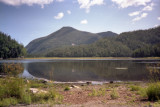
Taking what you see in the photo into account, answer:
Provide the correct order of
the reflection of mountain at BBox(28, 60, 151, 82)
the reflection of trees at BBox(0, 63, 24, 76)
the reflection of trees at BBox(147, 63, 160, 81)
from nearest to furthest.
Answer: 1. the reflection of trees at BBox(147, 63, 160, 81)
2. the reflection of trees at BBox(0, 63, 24, 76)
3. the reflection of mountain at BBox(28, 60, 151, 82)

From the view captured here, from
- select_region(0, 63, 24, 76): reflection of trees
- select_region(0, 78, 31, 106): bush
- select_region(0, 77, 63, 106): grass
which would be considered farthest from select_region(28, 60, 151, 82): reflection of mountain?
select_region(0, 78, 31, 106): bush

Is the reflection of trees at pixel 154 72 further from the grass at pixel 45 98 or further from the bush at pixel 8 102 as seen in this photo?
the bush at pixel 8 102

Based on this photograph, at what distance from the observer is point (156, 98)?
869 centimetres

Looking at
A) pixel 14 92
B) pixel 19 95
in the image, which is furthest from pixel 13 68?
pixel 19 95

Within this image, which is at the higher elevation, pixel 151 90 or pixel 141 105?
pixel 151 90

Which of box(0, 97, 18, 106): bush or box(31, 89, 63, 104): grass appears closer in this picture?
box(0, 97, 18, 106): bush

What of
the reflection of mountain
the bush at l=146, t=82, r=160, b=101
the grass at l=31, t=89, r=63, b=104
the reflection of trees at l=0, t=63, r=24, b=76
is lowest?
the reflection of mountain

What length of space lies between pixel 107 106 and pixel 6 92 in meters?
6.22

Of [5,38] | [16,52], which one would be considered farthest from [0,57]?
[5,38]

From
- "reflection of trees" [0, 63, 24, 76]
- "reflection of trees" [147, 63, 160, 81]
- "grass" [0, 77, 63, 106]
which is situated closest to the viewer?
"grass" [0, 77, 63, 106]

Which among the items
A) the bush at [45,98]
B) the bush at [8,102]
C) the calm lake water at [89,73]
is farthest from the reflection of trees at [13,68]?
the bush at [45,98]

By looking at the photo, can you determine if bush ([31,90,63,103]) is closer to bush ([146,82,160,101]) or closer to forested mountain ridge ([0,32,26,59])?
bush ([146,82,160,101])

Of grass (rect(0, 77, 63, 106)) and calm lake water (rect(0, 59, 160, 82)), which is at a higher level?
grass (rect(0, 77, 63, 106))

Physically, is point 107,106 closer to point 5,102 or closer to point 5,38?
point 5,102
